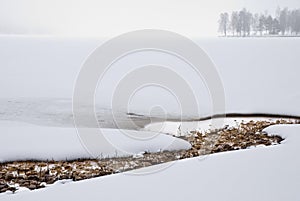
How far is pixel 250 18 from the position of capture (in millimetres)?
72562

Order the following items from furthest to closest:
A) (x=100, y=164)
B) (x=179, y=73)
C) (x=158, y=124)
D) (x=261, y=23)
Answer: (x=261, y=23)
(x=179, y=73)
(x=158, y=124)
(x=100, y=164)

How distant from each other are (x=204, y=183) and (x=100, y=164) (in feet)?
8.66

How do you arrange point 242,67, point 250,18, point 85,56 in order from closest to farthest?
point 242,67 < point 85,56 < point 250,18

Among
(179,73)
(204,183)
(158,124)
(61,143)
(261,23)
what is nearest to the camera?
(204,183)

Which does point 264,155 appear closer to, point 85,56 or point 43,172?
point 43,172

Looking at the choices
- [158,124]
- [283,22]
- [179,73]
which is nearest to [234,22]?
[283,22]

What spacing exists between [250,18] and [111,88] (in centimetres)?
6532

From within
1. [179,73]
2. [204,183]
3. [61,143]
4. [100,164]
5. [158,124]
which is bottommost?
[100,164]

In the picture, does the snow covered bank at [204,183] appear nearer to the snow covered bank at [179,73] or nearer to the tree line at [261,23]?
the snow covered bank at [179,73]

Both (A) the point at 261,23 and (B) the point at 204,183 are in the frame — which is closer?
(B) the point at 204,183

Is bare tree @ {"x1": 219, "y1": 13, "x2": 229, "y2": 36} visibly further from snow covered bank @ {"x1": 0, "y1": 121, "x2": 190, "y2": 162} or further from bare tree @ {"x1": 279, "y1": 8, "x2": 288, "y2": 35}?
snow covered bank @ {"x1": 0, "y1": 121, "x2": 190, "y2": 162}

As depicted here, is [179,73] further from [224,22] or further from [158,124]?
[224,22]

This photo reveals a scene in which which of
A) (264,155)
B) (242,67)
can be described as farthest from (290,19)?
(264,155)

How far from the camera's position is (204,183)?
4117 millimetres
